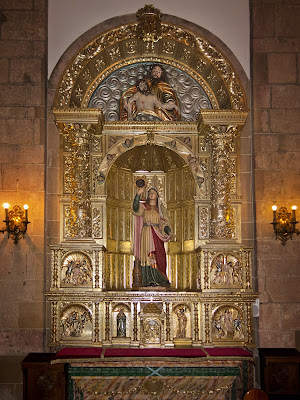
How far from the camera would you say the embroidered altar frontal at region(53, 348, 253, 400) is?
30.3 feet

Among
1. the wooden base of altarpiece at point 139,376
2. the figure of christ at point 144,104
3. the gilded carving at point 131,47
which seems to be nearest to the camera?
the wooden base of altarpiece at point 139,376

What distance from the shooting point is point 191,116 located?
11695mm

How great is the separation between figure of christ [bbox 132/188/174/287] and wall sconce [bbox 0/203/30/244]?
94.3 inches

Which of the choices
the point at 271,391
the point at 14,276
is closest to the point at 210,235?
the point at 271,391

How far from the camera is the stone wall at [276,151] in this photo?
33.8ft

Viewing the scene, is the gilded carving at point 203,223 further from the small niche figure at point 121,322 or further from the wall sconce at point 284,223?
the small niche figure at point 121,322

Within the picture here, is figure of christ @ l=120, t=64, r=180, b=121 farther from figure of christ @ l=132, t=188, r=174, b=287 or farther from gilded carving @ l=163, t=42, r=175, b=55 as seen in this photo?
figure of christ @ l=132, t=188, r=174, b=287

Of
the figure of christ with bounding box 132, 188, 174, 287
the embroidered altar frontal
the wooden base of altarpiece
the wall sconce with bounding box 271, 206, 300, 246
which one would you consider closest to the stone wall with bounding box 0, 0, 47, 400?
the wooden base of altarpiece

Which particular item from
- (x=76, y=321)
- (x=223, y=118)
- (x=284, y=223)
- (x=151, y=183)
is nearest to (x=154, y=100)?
(x=223, y=118)

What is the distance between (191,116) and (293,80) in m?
2.16

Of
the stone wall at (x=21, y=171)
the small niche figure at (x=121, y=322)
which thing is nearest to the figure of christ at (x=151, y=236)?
the small niche figure at (x=121, y=322)

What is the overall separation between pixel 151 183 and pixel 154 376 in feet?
14.1

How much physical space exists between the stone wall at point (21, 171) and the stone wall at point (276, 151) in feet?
13.4

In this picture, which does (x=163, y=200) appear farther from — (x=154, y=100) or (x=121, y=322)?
(x=121, y=322)
